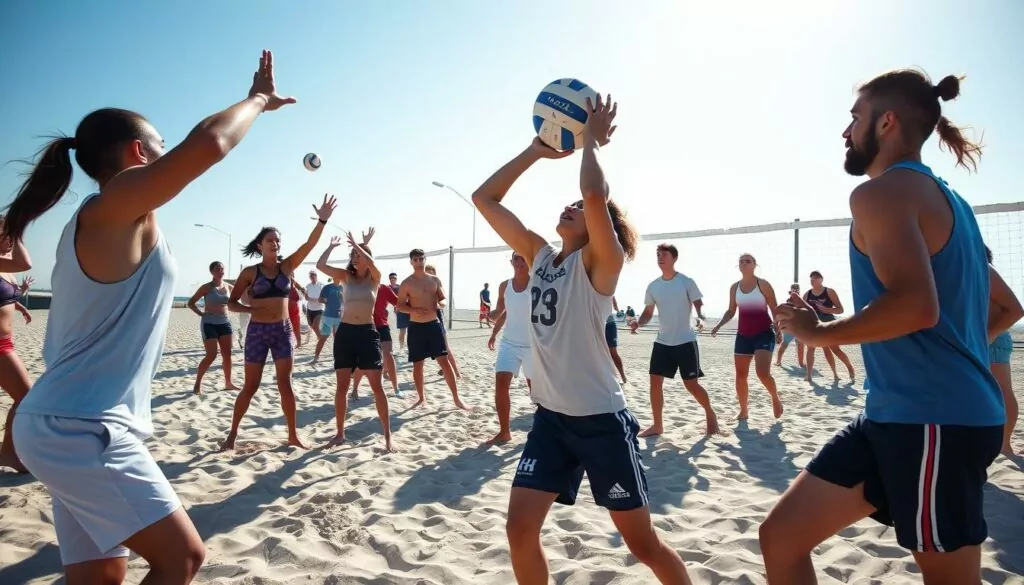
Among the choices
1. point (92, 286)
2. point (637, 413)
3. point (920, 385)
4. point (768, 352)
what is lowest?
point (637, 413)

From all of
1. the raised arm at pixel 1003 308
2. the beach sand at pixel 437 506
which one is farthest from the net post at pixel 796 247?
the raised arm at pixel 1003 308

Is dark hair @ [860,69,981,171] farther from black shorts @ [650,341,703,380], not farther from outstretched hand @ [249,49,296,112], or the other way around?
black shorts @ [650,341,703,380]

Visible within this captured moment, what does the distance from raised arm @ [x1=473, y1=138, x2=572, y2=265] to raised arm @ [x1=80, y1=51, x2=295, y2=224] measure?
3.82 feet

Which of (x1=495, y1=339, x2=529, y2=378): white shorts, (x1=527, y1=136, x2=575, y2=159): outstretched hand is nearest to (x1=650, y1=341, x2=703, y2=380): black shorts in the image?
(x1=495, y1=339, x2=529, y2=378): white shorts

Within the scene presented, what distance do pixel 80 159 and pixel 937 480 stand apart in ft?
7.99

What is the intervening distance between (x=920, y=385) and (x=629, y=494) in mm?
903

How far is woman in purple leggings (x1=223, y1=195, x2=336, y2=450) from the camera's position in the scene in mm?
4527

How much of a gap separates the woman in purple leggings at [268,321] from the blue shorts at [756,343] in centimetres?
418

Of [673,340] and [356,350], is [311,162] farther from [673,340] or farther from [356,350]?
[673,340]

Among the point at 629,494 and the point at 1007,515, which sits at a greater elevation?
the point at 629,494

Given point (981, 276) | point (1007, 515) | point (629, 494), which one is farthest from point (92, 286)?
point (1007, 515)

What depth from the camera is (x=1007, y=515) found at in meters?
3.21

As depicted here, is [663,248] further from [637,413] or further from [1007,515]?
[1007,515]

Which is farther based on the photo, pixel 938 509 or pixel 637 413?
pixel 637 413
